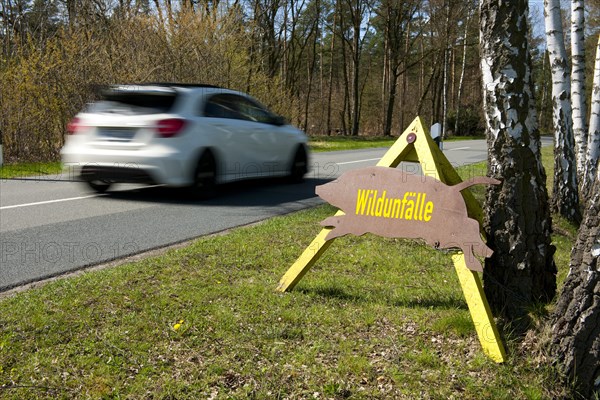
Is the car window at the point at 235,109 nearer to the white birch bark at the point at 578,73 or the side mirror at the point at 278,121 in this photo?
the side mirror at the point at 278,121

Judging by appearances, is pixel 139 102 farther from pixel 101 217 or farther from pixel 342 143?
pixel 342 143

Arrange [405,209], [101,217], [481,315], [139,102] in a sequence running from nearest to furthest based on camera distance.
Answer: [481,315] < [405,209] < [101,217] < [139,102]

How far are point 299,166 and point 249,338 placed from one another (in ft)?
26.7

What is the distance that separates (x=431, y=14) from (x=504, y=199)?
127 feet

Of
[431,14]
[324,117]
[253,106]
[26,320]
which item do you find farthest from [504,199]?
[324,117]

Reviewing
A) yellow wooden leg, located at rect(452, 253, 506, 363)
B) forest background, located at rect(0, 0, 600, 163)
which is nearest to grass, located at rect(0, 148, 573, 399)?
yellow wooden leg, located at rect(452, 253, 506, 363)

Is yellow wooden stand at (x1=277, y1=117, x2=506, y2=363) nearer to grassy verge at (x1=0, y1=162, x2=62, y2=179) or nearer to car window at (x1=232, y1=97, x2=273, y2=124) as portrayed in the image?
car window at (x1=232, y1=97, x2=273, y2=124)

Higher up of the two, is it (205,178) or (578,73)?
(578,73)

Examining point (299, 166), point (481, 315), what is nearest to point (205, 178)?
point (299, 166)

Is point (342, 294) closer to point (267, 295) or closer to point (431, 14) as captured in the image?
point (267, 295)

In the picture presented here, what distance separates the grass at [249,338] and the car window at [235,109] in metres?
4.47

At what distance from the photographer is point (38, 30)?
1938 cm

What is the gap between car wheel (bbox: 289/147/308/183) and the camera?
11.6m

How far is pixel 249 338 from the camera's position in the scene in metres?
3.77
